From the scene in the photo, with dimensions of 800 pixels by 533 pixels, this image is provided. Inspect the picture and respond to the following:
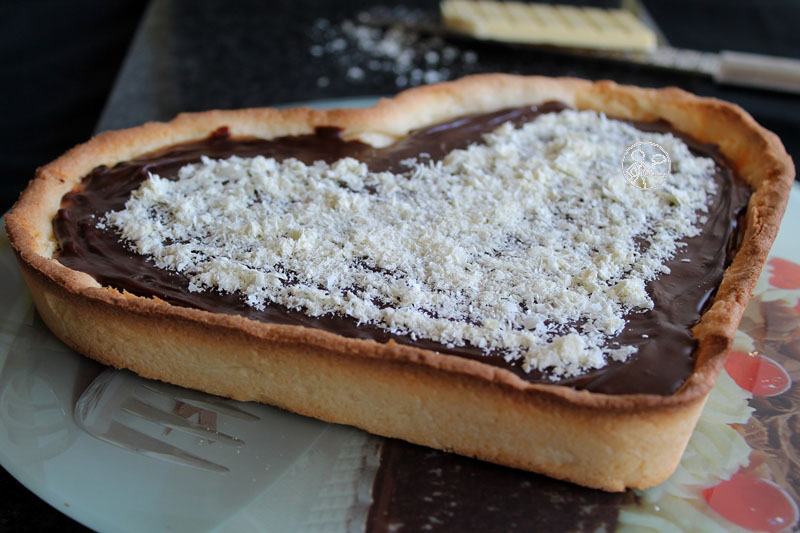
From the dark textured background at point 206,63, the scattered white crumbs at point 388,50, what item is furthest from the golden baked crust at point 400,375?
the scattered white crumbs at point 388,50

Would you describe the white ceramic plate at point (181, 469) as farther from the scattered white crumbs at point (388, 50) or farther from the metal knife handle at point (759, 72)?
the metal knife handle at point (759, 72)

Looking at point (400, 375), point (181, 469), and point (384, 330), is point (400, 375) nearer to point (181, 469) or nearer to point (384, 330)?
point (384, 330)

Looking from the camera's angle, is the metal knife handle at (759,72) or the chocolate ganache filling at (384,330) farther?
the metal knife handle at (759,72)

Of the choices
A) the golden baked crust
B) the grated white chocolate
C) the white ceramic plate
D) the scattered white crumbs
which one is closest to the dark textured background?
the scattered white crumbs

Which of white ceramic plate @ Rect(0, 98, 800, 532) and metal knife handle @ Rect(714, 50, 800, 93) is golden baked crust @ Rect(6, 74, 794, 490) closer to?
white ceramic plate @ Rect(0, 98, 800, 532)

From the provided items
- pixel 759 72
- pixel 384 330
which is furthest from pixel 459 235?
pixel 759 72

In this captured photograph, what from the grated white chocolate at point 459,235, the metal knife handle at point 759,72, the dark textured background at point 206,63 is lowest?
the dark textured background at point 206,63
